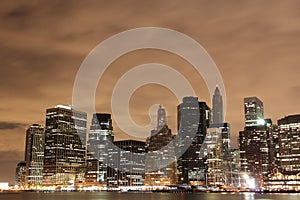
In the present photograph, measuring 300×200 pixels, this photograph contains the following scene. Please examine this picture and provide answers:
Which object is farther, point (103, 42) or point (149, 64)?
point (149, 64)

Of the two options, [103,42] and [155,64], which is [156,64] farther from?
[103,42]

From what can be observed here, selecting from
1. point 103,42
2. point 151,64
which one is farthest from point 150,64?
point 103,42

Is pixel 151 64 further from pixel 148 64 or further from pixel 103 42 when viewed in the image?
pixel 103 42

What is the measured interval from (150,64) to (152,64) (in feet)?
0.99

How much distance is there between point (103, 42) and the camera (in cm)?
5209

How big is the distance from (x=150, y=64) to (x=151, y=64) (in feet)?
0.66

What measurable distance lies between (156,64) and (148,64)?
5.06ft

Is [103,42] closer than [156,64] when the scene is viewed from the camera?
Yes

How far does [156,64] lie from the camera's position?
61312 mm

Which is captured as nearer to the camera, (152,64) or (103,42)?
(103,42)

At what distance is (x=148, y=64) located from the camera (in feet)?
197

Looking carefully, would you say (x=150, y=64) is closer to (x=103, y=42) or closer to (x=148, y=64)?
(x=148, y=64)

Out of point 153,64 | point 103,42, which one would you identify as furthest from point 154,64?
point 103,42

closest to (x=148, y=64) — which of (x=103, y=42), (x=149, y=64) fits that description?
(x=149, y=64)
